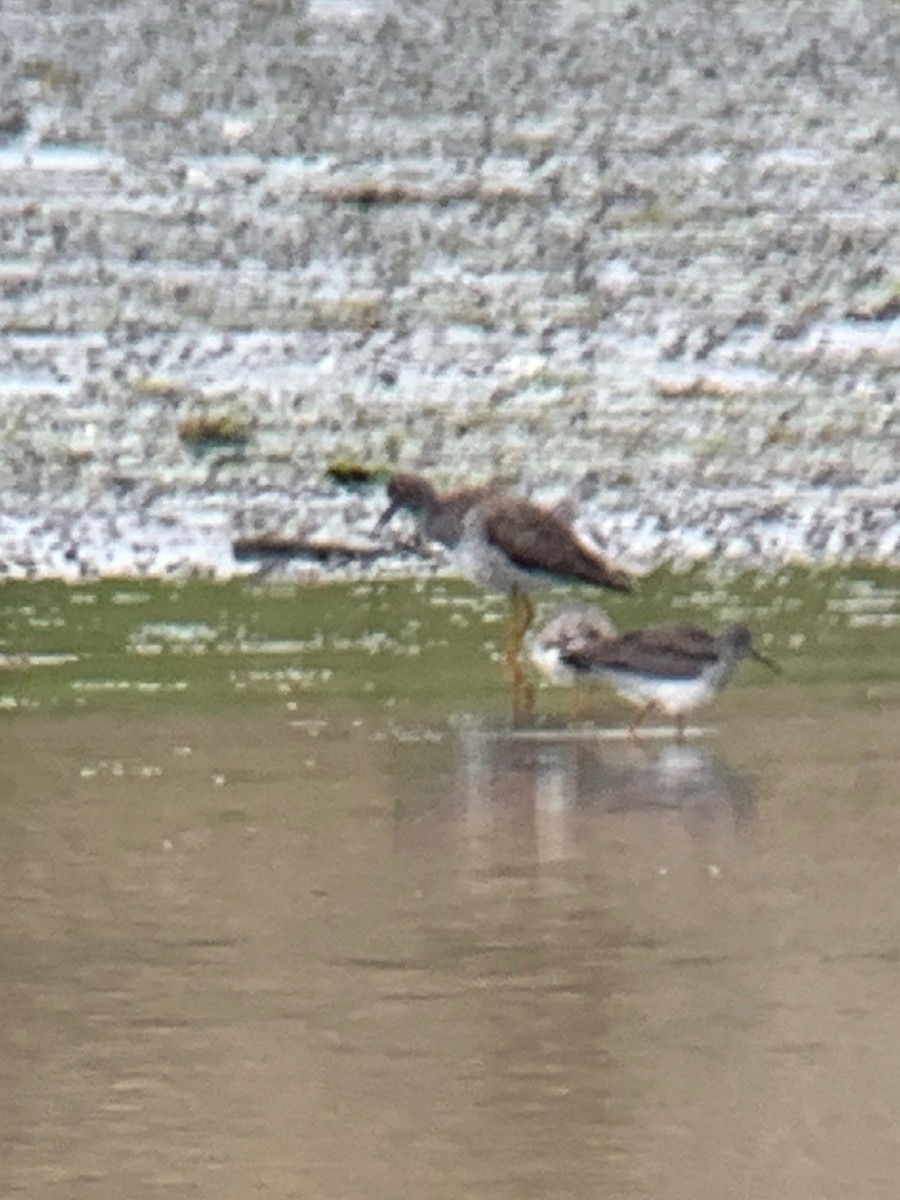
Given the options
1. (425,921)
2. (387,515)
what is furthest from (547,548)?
(425,921)

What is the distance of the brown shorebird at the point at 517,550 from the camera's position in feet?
37.1

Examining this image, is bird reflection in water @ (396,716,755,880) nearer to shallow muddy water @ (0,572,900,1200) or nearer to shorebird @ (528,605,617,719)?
shallow muddy water @ (0,572,900,1200)

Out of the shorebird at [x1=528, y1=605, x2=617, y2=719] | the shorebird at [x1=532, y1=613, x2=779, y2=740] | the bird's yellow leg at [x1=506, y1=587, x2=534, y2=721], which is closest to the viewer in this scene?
the shorebird at [x1=532, y1=613, x2=779, y2=740]

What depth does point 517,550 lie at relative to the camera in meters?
11.4

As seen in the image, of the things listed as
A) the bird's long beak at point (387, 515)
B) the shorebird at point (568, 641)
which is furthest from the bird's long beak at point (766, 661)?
the bird's long beak at point (387, 515)

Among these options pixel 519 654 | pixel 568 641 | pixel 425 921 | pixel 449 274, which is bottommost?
pixel 449 274

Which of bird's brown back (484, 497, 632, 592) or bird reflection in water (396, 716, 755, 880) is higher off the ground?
bird reflection in water (396, 716, 755, 880)

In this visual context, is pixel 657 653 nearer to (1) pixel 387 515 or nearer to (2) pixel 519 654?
(2) pixel 519 654

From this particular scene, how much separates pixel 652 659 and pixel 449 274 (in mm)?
6869

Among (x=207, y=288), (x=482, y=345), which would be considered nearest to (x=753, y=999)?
(x=482, y=345)

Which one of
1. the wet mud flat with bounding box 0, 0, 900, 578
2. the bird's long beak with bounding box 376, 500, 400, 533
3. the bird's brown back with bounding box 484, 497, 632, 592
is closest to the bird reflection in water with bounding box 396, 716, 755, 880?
the bird's brown back with bounding box 484, 497, 632, 592

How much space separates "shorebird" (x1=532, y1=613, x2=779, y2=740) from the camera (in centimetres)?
957

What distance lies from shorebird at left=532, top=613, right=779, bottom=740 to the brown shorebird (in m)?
0.68

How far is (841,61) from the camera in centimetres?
2059
